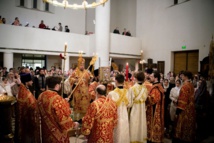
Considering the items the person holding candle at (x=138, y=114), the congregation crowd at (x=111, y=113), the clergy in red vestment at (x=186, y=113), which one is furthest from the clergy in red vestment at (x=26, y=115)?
the clergy in red vestment at (x=186, y=113)

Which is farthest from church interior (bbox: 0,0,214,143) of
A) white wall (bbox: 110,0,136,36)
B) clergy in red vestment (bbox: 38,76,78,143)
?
clergy in red vestment (bbox: 38,76,78,143)

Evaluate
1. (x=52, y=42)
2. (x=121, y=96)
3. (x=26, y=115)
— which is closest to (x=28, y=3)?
(x=52, y=42)

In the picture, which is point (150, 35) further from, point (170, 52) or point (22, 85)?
point (22, 85)

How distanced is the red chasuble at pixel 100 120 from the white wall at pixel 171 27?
1015 centimetres

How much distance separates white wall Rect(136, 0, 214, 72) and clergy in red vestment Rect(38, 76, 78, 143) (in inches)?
423

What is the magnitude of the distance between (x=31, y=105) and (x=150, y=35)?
503 inches

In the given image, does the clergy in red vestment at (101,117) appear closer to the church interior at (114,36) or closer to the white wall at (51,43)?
the church interior at (114,36)

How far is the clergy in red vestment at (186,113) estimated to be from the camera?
4146mm

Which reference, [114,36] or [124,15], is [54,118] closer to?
[114,36]

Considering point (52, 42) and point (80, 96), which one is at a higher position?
point (52, 42)

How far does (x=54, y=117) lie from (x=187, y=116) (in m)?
3.02

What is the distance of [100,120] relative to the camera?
2.86 metres

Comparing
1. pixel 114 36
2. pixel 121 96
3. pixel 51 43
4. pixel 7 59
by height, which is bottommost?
pixel 121 96

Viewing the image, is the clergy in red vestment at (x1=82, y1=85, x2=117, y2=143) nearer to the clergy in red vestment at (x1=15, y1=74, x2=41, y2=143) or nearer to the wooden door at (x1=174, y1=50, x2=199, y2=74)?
the clergy in red vestment at (x1=15, y1=74, x2=41, y2=143)
